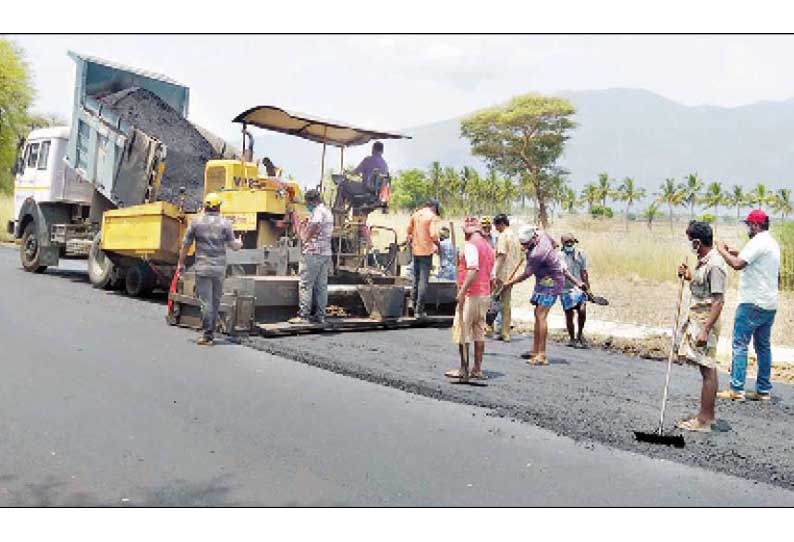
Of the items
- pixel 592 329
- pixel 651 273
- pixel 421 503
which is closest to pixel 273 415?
pixel 421 503

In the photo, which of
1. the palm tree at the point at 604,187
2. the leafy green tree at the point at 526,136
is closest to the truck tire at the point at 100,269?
the leafy green tree at the point at 526,136

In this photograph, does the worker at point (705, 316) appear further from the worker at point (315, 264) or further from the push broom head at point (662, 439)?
the worker at point (315, 264)

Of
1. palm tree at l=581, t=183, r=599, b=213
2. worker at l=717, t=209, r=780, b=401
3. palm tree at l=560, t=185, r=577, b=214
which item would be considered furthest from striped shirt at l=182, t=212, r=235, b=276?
palm tree at l=581, t=183, r=599, b=213

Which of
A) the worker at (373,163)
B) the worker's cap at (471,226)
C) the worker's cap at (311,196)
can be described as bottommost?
the worker's cap at (471,226)

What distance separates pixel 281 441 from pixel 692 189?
265ft

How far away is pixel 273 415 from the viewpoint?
595 centimetres

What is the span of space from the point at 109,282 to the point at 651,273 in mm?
11661

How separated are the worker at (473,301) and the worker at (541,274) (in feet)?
4.01

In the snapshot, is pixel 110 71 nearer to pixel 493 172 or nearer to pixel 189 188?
pixel 189 188

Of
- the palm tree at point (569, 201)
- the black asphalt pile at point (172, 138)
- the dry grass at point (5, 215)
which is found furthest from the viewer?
the palm tree at point (569, 201)

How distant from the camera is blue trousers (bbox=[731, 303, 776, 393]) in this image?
23.8 feet

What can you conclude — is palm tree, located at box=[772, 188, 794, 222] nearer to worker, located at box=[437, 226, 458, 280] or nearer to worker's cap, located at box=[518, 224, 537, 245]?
worker, located at box=[437, 226, 458, 280]

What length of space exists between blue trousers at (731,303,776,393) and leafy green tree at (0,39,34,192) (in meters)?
31.9

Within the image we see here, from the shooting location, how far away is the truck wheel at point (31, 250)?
15.5m
